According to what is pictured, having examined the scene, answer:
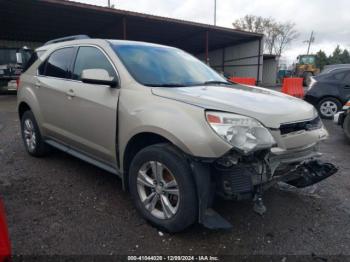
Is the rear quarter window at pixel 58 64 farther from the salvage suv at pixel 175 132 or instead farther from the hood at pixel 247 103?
the hood at pixel 247 103

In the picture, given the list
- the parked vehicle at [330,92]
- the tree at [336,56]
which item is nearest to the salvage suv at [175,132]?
the parked vehicle at [330,92]

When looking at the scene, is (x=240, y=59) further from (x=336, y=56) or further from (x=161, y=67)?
(x=336, y=56)

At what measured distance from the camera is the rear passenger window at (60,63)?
370cm

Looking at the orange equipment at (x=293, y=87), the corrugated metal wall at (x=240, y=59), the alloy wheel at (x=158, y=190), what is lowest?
the alloy wheel at (x=158, y=190)

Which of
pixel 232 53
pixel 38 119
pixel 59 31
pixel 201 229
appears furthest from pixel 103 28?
pixel 201 229

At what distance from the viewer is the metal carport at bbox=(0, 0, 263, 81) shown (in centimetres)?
1391

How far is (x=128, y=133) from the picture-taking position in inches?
105

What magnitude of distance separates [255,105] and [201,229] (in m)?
1.24

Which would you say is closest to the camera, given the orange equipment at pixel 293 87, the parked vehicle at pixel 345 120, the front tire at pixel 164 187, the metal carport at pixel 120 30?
the front tire at pixel 164 187

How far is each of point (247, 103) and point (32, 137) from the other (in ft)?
11.5

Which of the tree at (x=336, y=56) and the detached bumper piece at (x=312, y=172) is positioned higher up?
the tree at (x=336, y=56)

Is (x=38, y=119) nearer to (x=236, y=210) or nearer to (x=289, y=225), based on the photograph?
(x=236, y=210)

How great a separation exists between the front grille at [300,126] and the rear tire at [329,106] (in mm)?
6598

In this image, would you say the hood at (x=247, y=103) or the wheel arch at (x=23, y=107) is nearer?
the hood at (x=247, y=103)
